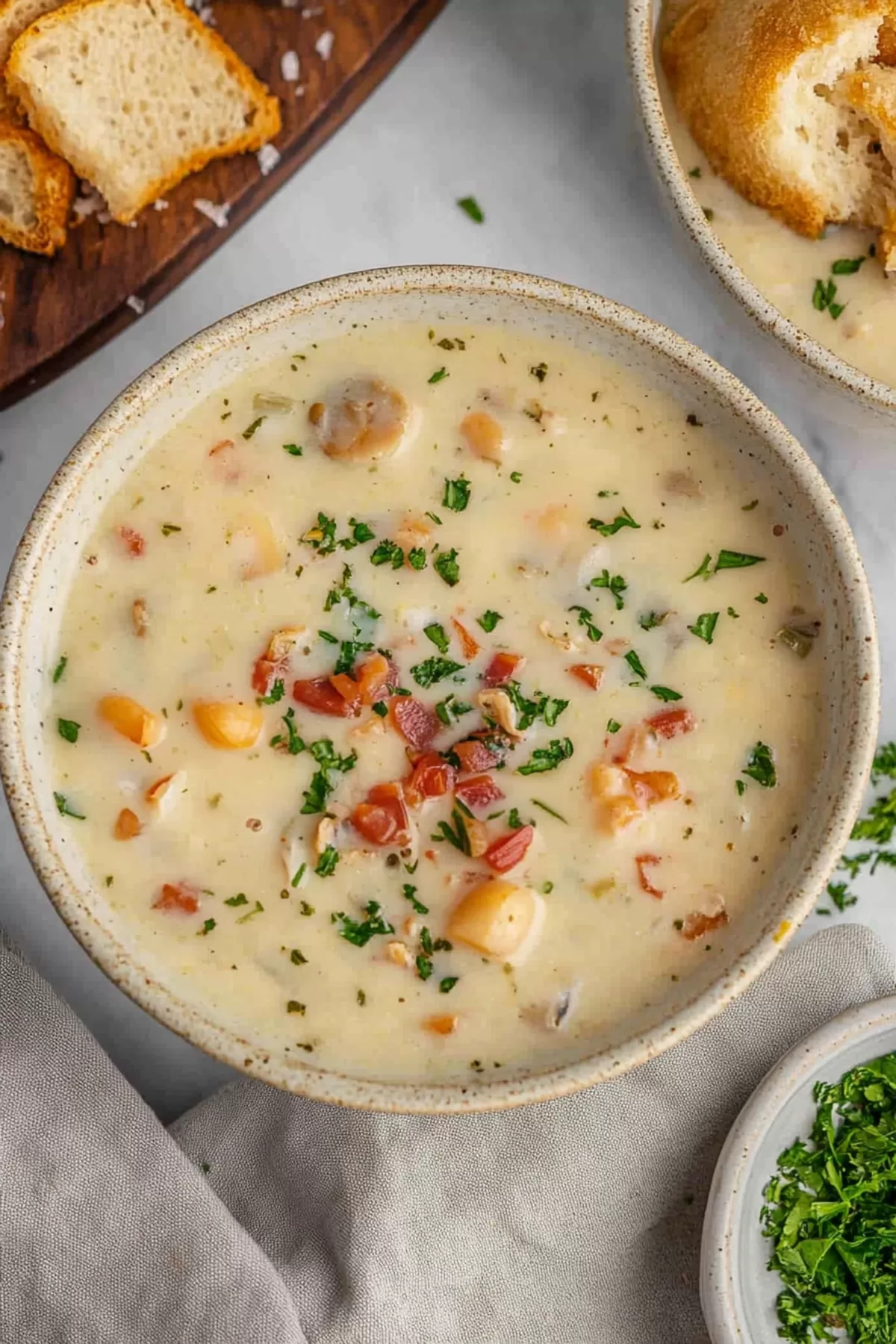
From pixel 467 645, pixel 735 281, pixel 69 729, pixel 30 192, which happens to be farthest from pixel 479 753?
pixel 30 192

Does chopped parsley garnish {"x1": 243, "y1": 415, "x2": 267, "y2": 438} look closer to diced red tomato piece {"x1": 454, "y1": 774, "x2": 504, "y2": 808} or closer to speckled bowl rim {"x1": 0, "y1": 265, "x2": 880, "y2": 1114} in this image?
speckled bowl rim {"x1": 0, "y1": 265, "x2": 880, "y2": 1114}

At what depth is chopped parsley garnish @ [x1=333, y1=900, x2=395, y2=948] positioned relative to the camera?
Answer: 85.6 inches

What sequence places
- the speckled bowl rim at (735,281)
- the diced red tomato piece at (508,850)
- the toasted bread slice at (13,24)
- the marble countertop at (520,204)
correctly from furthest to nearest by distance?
the marble countertop at (520,204), the toasted bread slice at (13,24), the speckled bowl rim at (735,281), the diced red tomato piece at (508,850)

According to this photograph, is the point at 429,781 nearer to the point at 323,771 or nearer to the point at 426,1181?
the point at 323,771

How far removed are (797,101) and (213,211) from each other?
115cm

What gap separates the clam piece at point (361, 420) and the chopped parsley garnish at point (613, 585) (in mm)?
401

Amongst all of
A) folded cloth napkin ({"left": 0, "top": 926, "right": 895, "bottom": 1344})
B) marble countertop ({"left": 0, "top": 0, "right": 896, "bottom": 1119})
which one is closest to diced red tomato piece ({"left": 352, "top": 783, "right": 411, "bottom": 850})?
folded cloth napkin ({"left": 0, "top": 926, "right": 895, "bottom": 1344})

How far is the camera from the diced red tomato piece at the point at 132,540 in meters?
2.28

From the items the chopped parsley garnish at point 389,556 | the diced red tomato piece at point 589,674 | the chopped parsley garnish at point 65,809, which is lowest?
the chopped parsley garnish at point 65,809

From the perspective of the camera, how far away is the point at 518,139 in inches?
115

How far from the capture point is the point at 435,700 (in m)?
2.23

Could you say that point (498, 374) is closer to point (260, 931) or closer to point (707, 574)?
point (707, 574)

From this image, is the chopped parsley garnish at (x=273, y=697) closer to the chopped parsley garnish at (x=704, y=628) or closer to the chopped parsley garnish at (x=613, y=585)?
the chopped parsley garnish at (x=613, y=585)

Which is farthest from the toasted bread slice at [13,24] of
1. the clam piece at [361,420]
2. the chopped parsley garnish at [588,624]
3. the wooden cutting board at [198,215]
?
the chopped parsley garnish at [588,624]
